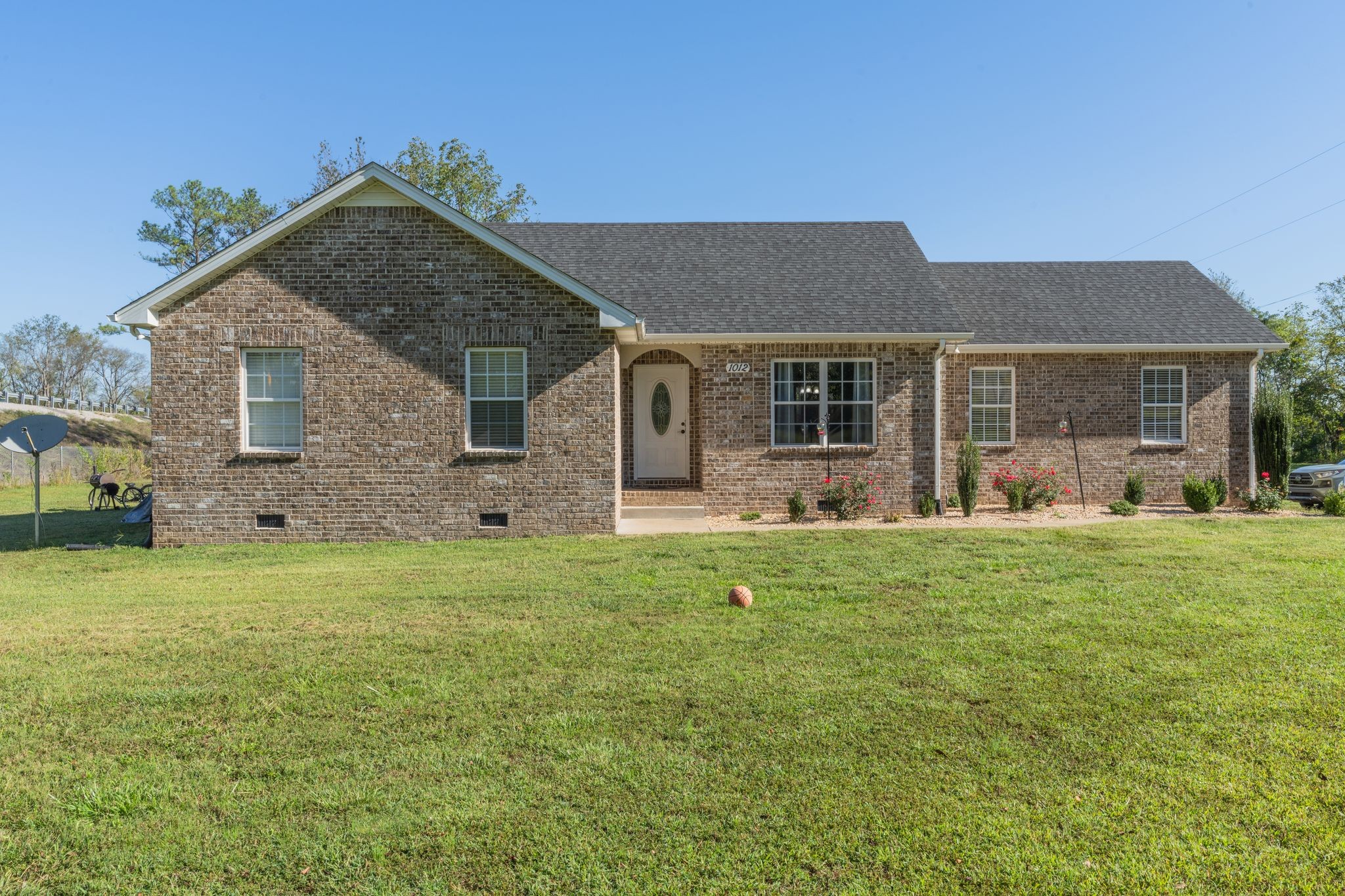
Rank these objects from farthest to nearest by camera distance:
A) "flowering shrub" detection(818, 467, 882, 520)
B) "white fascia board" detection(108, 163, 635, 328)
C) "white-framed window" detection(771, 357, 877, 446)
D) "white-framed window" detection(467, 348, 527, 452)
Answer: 1. "white-framed window" detection(771, 357, 877, 446)
2. "flowering shrub" detection(818, 467, 882, 520)
3. "white-framed window" detection(467, 348, 527, 452)
4. "white fascia board" detection(108, 163, 635, 328)

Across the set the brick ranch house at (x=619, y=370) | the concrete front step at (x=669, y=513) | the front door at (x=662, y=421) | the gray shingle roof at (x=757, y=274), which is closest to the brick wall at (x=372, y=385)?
the brick ranch house at (x=619, y=370)

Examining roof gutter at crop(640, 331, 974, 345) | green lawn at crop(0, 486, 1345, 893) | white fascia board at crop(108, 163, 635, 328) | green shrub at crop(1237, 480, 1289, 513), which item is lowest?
green lawn at crop(0, 486, 1345, 893)

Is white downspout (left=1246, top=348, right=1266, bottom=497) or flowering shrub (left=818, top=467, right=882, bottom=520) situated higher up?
white downspout (left=1246, top=348, right=1266, bottom=497)

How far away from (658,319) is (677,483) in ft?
10.6

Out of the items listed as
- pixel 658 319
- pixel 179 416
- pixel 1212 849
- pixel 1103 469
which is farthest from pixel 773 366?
pixel 1212 849

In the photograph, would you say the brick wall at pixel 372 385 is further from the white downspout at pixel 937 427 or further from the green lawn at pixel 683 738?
the white downspout at pixel 937 427

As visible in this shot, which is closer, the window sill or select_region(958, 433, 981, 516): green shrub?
the window sill

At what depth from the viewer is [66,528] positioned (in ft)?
45.7

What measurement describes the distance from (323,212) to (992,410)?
41.7ft

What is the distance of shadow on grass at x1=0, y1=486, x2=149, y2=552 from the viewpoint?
39.8 ft

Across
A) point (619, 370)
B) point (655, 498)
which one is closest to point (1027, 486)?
point (655, 498)

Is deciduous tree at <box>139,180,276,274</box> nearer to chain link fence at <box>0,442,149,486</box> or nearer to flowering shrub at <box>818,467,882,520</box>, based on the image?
chain link fence at <box>0,442,149,486</box>

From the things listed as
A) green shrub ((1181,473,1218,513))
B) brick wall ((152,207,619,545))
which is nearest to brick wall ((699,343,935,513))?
brick wall ((152,207,619,545))

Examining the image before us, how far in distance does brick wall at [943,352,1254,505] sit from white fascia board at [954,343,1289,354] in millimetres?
144
